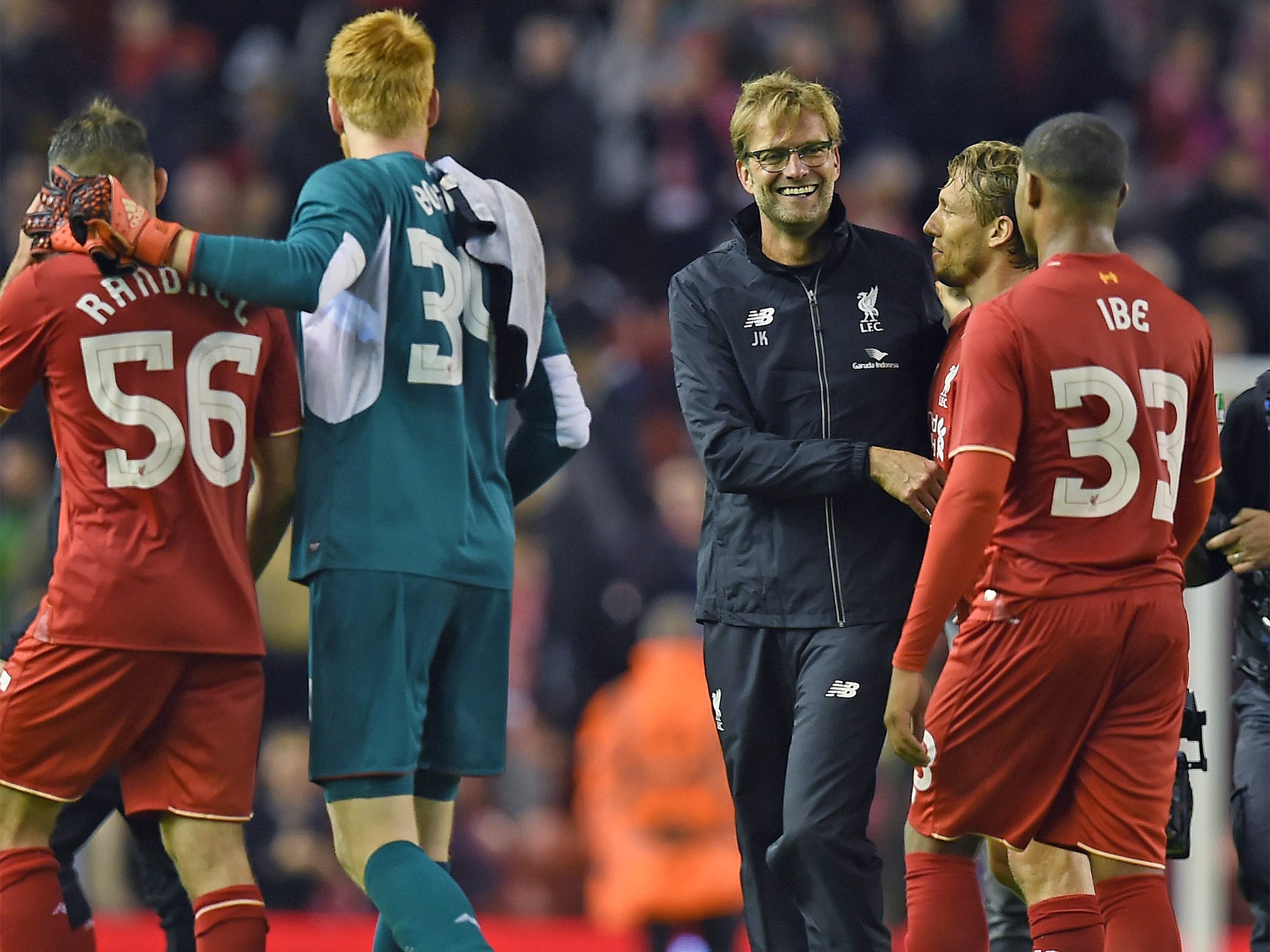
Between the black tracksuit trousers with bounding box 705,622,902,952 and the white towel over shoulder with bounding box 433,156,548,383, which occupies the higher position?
the white towel over shoulder with bounding box 433,156,548,383

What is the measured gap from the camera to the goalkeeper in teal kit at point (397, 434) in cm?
404

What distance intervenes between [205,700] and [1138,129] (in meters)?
8.66

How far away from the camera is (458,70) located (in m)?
11.5

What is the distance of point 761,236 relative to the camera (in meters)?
4.70

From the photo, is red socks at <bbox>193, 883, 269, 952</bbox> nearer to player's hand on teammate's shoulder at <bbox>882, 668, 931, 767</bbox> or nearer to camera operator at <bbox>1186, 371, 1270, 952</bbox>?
player's hand on teammate's shoulder at <bbox>882, 668, 931, 767</bbox>

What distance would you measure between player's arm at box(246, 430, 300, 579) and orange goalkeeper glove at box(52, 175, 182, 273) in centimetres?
55

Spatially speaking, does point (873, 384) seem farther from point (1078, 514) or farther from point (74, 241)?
point (74, 241)

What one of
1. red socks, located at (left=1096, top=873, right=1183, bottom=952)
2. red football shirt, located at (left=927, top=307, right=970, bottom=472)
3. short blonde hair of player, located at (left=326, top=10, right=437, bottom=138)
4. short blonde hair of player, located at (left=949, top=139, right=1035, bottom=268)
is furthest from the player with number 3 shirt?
red socks, located at (left=1096, top=873, right=1183, bottom=952)

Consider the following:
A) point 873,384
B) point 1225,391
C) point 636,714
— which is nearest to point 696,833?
point 636,714

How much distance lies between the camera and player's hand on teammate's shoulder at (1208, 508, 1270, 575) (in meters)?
4.48

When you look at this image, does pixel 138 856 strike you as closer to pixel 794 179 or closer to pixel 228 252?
pixel 228 252

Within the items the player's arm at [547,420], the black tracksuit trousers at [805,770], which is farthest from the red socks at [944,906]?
the player's arm at [547,420]

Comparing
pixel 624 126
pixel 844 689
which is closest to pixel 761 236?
pixel 844 689

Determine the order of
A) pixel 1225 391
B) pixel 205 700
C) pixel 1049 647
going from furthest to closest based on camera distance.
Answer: pixel 1225 391 → pixel 205 700 → pixel 1049 647
